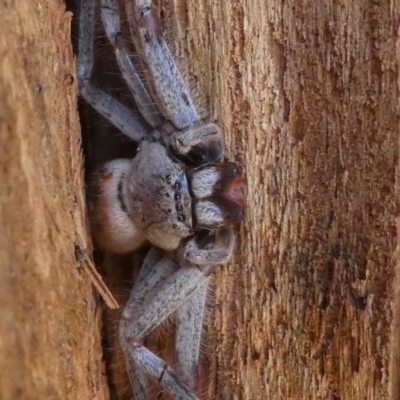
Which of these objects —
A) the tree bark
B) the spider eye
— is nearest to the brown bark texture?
the tree bark

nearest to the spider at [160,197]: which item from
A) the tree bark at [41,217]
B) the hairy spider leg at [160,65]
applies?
the hairy spider leg at [160,65]

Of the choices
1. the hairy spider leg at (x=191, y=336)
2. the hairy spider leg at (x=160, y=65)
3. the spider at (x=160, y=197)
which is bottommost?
the hairy spider leg at (x=191, y=336)

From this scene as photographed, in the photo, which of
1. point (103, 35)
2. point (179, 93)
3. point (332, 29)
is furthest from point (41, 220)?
point (332, 29)

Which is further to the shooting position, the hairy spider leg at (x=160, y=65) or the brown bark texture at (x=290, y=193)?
the hairy spider leg at (x=160, y=65)

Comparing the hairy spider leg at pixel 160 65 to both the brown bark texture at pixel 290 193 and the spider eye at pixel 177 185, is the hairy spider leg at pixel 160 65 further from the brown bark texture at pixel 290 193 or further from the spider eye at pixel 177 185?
the spider eye at pixel 177 185

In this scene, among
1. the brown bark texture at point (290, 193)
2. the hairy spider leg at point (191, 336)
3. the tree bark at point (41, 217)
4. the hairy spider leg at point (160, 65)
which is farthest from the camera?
the hairy spider leg at point (191, 336)

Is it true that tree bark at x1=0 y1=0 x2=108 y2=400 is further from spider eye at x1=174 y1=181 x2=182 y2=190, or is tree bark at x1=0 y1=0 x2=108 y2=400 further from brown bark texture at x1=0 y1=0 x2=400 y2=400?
spider eye at x1=174 y1=181 x2=182 y2=190

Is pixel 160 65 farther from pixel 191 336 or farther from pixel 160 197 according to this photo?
pixel 191 336

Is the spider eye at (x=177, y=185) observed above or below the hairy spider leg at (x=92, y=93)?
below
